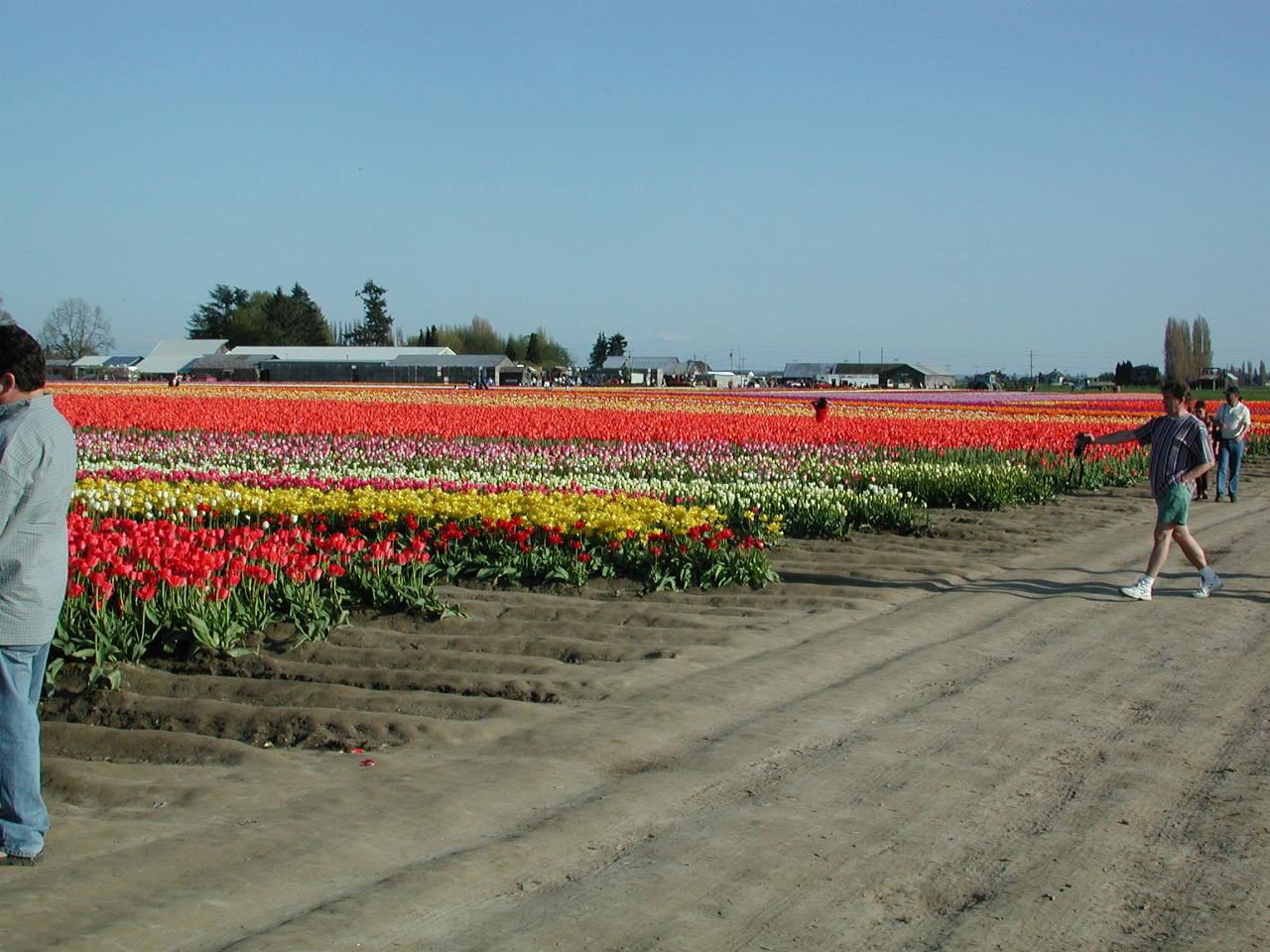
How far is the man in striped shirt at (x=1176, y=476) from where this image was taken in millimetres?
10578

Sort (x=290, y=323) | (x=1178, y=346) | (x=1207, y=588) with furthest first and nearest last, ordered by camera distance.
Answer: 1. (x=290, y=323)
2. (x=1178, y=346)
3. (x=1207, y=588)

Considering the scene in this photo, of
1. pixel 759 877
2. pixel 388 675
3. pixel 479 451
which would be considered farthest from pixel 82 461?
pixel 759 877

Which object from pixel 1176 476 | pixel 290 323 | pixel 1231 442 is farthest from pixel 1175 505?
pixel 290 323

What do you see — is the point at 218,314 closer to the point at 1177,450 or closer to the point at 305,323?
the point at 305,323

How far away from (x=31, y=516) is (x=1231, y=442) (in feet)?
61.4

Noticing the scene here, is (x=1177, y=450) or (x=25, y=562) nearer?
(x=25, y=562)

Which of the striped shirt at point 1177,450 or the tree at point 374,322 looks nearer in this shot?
the striped shirt at point 1177,450

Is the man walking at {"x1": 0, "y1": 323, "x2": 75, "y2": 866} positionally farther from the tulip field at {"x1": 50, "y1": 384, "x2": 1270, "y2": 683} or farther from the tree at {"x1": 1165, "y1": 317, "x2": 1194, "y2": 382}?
the tree at {"x1": 1165, "y1": 317, "x2": 1194, "y2": 382}

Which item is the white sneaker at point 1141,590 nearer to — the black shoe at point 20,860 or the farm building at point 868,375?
the black shoe at point 20,860

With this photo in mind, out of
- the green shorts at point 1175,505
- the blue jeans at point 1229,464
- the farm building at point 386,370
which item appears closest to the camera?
the green shorts at point 1175,505

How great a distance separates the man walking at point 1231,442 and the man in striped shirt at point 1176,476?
9627mm

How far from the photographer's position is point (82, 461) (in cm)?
2008

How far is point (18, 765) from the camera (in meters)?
4.86

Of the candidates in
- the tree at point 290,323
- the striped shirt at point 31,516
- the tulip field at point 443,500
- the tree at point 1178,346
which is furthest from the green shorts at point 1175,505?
the tree at point 290,323
